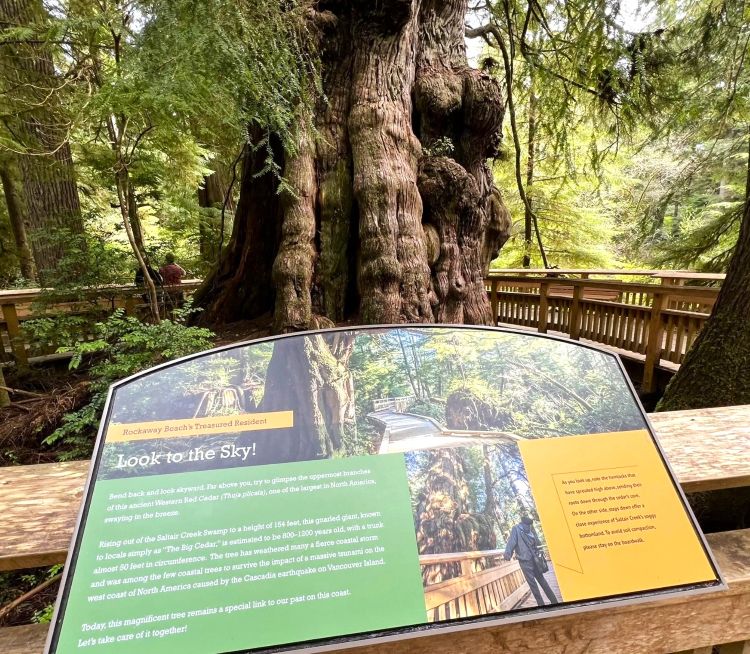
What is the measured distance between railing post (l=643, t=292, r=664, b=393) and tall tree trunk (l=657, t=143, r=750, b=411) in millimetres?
2914

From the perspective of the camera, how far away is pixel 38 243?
4.64m

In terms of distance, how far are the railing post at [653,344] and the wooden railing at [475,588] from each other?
5400 millimetres

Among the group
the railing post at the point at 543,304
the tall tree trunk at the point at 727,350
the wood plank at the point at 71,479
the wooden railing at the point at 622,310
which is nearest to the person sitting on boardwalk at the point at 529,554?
the wood plank at the point at 71,479

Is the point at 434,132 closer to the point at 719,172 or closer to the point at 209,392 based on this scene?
the point at 209,392

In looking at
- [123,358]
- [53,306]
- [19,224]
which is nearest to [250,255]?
[123,358]

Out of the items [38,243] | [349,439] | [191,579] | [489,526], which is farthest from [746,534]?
[38,243]

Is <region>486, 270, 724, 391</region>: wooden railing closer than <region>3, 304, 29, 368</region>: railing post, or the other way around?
<region>3, 304, 29, 368</region>: railing post

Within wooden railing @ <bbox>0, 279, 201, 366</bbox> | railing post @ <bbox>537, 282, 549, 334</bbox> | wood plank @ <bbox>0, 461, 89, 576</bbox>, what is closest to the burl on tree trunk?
wooden railing @ <bbox>0, 279, 201, 366</bbox>

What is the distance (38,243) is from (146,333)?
9.79ft

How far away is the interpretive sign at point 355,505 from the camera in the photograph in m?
0.77

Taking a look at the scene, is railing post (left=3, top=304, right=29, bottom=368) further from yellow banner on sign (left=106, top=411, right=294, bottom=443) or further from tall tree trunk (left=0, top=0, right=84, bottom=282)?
yellow banner on sign (left=106, top=411, right=294, bottom=443)

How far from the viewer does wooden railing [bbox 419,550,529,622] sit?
811 mm

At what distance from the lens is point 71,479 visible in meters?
1.15

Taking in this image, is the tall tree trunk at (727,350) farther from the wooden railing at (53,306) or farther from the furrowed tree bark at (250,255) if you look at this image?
the wooden railing at (53,306)
